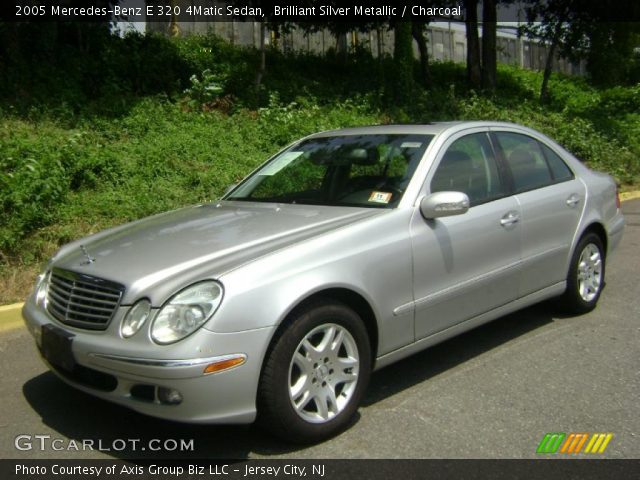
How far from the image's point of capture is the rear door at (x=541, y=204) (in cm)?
470

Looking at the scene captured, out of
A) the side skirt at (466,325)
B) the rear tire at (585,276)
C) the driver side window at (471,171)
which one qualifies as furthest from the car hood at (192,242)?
the rear tire at (585,276)

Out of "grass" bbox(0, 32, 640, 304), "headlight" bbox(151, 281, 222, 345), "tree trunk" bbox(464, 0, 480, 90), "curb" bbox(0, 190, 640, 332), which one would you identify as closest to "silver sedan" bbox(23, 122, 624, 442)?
"headlight" bbox(151, 281, 222, 345)

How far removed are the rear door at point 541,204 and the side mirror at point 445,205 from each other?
0.87 metres

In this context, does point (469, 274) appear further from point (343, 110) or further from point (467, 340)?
point (343, 110)

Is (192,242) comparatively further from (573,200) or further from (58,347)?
(573,200)

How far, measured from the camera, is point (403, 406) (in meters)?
3.85

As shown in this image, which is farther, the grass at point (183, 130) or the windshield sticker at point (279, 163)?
the grass at point (183, 130)

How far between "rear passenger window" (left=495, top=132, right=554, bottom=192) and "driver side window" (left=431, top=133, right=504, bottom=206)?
19cm

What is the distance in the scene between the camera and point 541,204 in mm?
4836

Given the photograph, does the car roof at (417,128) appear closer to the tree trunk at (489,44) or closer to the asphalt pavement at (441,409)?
the asphalt pavement at (441,409)

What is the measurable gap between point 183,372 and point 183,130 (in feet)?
27.1

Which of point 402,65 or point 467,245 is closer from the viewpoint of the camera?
point 467,245

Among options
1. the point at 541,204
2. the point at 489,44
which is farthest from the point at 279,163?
the point at 489,44

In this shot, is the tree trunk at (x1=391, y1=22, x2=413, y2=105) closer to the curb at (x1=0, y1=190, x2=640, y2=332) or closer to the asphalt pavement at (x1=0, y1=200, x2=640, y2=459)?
the asphalt pavement at (x1=0, y1=200, x2=640, y2=459)
